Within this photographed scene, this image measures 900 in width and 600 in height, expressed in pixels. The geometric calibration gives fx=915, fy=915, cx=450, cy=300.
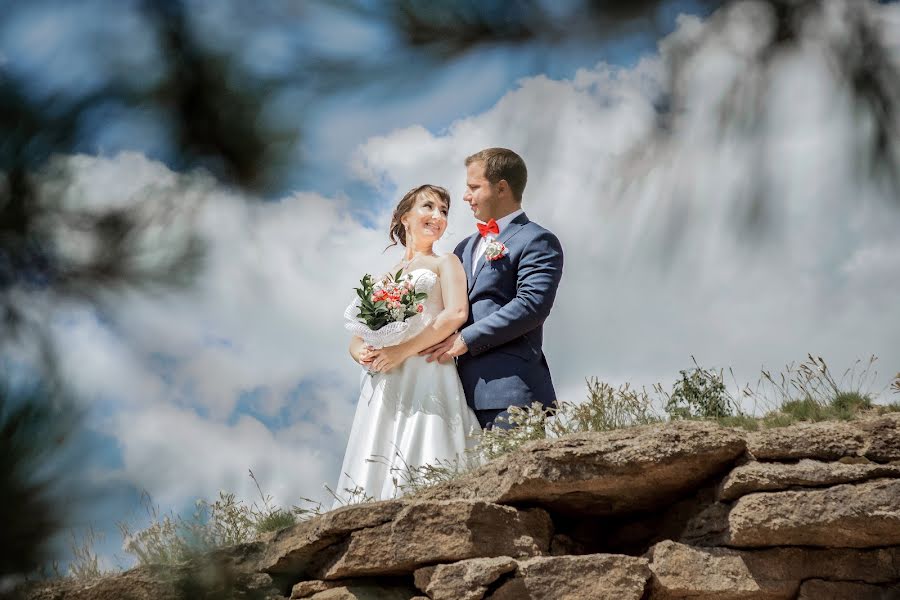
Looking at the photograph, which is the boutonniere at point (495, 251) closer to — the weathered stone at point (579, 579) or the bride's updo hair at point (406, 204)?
the bride's updo hair at point (406, 204)

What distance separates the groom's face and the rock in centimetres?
232

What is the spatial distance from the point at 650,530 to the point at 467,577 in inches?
49.0

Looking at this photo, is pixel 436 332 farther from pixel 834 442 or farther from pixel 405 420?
pixel 834 442

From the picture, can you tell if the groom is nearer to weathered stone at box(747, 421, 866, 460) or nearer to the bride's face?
the bride's face

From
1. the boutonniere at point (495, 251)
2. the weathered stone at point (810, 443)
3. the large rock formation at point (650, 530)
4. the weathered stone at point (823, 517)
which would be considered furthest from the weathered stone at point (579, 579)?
the boutonniere at point (495, 251)

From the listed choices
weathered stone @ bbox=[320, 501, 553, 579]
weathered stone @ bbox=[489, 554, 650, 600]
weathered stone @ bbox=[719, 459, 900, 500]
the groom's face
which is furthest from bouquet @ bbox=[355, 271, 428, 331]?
weathered stone @ bbox=[719, 459, 900, 500]

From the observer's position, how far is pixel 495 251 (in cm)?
600

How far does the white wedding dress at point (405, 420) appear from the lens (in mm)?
5812

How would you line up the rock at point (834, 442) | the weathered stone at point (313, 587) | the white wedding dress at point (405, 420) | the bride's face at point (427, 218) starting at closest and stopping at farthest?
1. the rock at point (834, 442)
2. the weathered stone at point (313, 587)
3. the white wedding dress at point (405, 420)
4. the bride's face at point (427, 218)

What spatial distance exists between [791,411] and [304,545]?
2.88 metres

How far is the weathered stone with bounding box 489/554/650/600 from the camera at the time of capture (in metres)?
4.48

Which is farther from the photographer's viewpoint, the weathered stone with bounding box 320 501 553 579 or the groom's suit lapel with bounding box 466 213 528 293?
the groom's suit lapel with bounding box 466 213 528 293

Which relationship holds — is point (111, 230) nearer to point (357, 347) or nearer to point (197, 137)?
point (197, 137)

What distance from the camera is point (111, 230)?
1.91 meters
